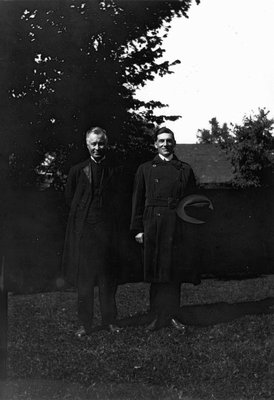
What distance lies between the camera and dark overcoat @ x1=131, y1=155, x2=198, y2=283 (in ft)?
19.6

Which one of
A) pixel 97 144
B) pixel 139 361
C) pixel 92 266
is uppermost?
pixel 97 144

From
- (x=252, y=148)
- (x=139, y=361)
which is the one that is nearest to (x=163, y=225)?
(x=139, y=361)

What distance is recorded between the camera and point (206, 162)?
44.3 meters

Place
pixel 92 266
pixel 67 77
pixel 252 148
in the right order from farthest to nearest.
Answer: pixel 252 148 < pixel 67 77 < pixel 92 266

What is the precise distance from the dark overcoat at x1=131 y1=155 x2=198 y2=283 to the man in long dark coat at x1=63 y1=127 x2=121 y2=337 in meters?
0.28

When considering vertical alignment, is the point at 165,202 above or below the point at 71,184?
below

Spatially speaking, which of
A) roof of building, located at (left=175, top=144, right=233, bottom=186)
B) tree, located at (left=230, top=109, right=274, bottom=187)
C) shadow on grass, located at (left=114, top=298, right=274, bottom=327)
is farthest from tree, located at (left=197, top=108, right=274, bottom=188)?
shadow on grass, located at (left=114, top=298, right=274, bottom=327)

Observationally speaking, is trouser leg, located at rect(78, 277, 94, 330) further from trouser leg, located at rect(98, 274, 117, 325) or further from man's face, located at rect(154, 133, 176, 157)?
man's face, located at rect(154, 133, 176, 157)

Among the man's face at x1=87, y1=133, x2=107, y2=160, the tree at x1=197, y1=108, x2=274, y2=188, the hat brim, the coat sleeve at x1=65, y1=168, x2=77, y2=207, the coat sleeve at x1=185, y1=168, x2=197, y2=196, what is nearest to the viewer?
the man's face at x1=87, y1=133, x2=107, y2=160

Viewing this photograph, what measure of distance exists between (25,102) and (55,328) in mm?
5386

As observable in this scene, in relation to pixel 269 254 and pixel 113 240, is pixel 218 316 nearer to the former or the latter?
pixel 113 240

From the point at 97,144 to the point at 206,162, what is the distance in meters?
39.0

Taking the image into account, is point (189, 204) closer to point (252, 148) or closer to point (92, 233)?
point (92, 233)

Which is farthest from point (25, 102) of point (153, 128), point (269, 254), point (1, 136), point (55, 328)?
point (269, 254)
